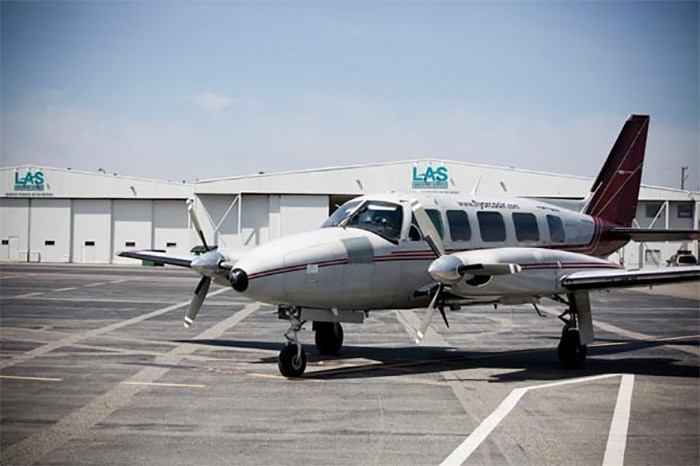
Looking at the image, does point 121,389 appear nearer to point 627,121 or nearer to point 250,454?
point 250,454

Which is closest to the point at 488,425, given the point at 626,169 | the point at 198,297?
the point at 198,297

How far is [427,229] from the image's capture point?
1345 cm

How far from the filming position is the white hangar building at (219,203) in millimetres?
59781

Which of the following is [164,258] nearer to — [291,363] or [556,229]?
[291,363]

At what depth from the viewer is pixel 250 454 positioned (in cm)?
824

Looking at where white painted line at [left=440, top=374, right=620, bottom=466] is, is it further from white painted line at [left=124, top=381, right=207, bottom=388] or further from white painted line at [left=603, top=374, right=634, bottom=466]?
white painted line at [left=124, top=381, right=207, bottom=388]

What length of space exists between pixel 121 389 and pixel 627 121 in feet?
48.0

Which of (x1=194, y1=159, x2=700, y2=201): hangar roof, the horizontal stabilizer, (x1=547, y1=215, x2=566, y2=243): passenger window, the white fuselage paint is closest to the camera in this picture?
the white fuselage paint

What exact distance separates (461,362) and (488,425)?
17.8ft

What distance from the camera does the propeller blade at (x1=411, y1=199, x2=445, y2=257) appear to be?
13.4 metres

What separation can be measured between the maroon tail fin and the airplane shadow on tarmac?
3.78 m

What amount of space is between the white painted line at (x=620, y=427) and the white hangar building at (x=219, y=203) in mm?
44516

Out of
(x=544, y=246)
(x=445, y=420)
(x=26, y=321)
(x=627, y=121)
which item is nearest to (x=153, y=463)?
→ (x=445, y=420)

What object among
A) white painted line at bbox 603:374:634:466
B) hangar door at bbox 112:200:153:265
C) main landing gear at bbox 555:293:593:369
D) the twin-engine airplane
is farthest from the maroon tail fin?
hangar door at bbox 112:200:153:265
